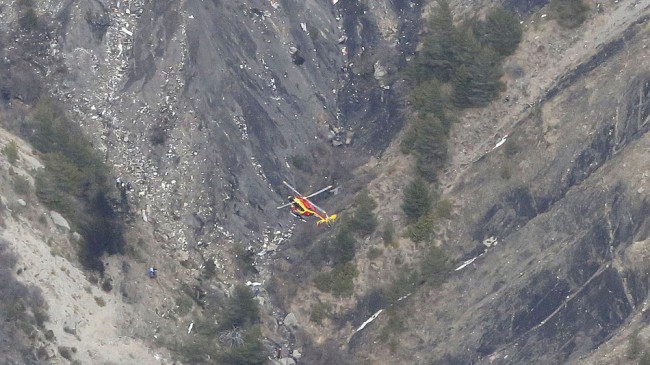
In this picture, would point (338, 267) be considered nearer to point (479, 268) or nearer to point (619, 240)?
point (479, 268)

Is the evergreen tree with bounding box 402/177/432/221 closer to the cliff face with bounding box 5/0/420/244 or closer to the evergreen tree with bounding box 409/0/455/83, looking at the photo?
the cliff face with bounding box 5/0/420/244

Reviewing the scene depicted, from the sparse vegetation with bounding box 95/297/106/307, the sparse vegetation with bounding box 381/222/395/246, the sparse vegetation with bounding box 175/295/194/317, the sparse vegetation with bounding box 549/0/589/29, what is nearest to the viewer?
the sparse vegetation with bounding box 95/297/106/307

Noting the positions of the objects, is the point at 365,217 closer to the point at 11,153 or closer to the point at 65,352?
the point at 65,352

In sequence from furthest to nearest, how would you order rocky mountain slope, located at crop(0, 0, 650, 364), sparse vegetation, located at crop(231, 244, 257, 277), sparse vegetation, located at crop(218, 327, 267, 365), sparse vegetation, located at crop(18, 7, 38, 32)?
sparse vegetation, located at crop(18, 7, 38, 32) < sparse vegetation, located at crop(231, 244, 257, 277) < sparse vegetation, located at crop(218, 327, 267, 365) < rocky mountain slope, located at crop(0, 0, 650, 364)

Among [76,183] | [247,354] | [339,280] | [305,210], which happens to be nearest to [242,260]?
[305,210]

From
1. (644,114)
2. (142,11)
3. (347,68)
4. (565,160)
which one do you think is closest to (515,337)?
(565,160)

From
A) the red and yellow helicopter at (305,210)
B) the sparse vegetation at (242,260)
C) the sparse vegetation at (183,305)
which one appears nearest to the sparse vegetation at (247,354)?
the sparse vegetation at (183,305)

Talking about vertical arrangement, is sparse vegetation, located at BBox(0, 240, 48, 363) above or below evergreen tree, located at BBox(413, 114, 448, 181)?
above

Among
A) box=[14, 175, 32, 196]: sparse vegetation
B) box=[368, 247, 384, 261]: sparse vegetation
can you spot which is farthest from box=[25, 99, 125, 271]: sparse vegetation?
box=[368, 247, 384, 261]: sparse vegetation
